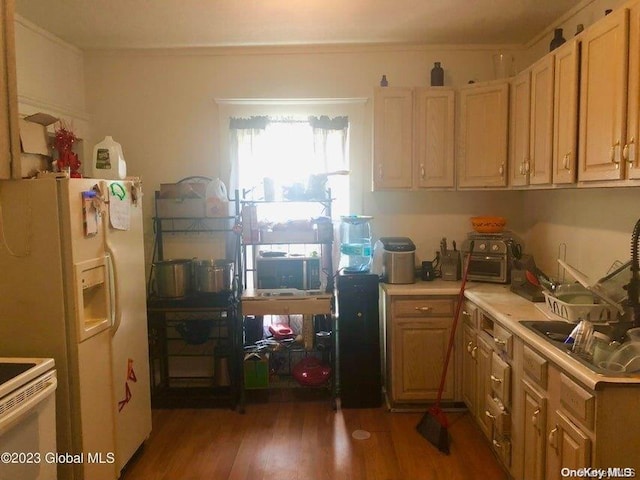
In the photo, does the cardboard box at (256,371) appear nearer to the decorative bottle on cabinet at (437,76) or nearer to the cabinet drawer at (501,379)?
the cabinet drawer at (501,379)

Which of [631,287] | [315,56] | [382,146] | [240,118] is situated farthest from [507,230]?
[240,118]

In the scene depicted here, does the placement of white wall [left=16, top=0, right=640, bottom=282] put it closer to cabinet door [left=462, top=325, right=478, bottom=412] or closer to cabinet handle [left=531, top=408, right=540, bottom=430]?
cabinet door [left=462, top=325, right=478, bottom=412]

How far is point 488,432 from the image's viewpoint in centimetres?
272

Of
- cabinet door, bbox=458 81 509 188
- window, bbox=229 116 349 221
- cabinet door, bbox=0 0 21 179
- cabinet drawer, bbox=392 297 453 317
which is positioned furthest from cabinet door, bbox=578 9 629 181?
cabinet door, bbox=0 0 21 179

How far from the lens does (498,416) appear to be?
2.50 m

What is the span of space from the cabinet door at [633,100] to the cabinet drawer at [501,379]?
107cm

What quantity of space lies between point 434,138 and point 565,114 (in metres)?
1.13

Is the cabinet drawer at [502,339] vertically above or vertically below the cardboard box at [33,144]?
below

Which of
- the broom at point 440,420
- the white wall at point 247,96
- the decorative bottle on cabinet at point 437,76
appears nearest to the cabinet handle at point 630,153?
the broom at point 440,420

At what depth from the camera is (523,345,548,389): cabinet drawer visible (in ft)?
6.63

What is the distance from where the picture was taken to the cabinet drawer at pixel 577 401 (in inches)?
65.8

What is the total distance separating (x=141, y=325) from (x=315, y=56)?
2326mm

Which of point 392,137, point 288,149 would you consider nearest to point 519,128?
point 392,137

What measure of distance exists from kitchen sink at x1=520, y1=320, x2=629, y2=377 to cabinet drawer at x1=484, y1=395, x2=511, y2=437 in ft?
1.56
